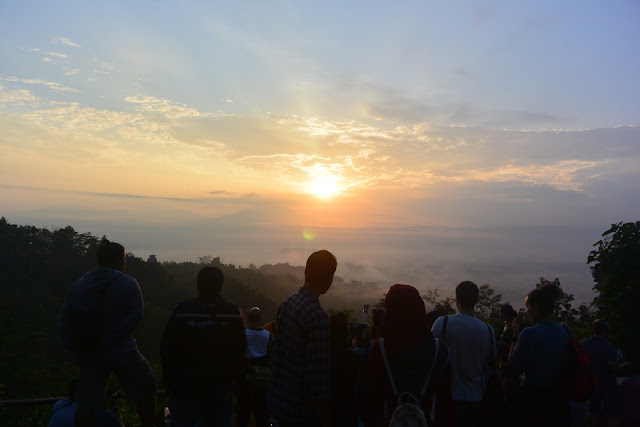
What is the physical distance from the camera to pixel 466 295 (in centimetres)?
480

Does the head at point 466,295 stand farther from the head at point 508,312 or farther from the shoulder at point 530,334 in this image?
the head at point 508,312

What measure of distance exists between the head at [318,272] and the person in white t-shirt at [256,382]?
9.66 ft

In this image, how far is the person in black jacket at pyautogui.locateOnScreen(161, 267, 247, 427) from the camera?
15.3 ft

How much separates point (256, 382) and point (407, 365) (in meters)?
3.92

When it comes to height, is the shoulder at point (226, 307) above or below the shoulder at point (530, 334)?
above

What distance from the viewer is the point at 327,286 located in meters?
3.93

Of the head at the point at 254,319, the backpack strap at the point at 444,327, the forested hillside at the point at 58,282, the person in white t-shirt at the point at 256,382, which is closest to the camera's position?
the backpack strap at the point at 444,327

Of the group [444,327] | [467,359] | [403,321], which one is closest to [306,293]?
[403,321]

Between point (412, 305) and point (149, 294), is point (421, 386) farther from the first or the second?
point (149, 294)

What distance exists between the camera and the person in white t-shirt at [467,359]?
179 inches

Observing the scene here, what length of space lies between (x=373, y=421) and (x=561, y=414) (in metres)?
2.37

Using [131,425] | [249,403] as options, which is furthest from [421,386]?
[131,425]

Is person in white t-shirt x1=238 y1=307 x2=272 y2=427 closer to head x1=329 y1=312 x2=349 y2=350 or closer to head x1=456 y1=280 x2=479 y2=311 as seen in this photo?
head x1=329 y1=312 x2=349 y2=350

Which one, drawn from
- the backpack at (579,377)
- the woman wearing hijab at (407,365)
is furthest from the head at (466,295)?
the woman wearing hijab at (407,365)
